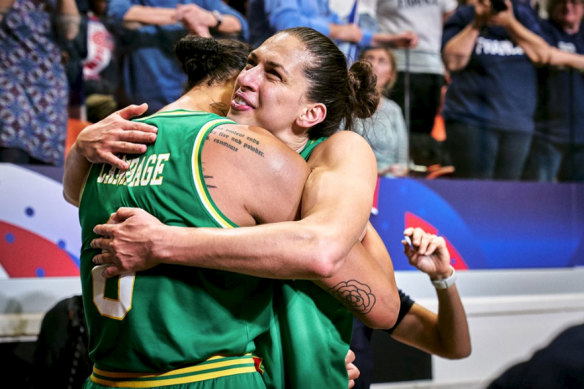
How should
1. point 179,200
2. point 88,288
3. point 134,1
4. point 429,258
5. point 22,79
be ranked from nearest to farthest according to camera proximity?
point 179,200 → point 88,288 → point 429,258 → point 22,79 → point 134,1

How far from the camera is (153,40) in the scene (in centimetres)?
332

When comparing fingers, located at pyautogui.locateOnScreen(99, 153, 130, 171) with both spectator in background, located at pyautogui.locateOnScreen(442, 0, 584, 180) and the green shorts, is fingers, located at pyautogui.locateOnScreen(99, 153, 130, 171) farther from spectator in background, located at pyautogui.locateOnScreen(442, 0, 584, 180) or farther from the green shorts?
spectator in background, located at pyautogui.locateOnScreen(442, 0, 584, 180)

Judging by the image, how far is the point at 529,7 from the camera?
4.62m

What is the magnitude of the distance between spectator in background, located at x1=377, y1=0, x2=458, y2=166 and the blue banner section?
26 cm

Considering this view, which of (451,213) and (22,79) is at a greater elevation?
(22,79)

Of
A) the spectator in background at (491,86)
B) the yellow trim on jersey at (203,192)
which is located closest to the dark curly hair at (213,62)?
the yellow trim on jersey at (203,192)

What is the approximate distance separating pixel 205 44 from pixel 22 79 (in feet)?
5.70

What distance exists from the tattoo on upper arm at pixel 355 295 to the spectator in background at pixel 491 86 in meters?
2.93

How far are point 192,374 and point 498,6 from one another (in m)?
4.08

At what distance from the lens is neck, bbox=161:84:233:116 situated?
5.07 feet

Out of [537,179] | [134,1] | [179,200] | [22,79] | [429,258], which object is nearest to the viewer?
[179,200]

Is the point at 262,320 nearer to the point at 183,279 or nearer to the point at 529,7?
the point at 183,279

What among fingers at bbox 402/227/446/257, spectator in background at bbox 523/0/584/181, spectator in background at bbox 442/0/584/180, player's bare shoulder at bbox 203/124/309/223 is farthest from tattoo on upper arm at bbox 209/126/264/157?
spectator in background at bbox 523/0/584/181

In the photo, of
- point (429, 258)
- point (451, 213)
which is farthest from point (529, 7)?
point (429, 258)
